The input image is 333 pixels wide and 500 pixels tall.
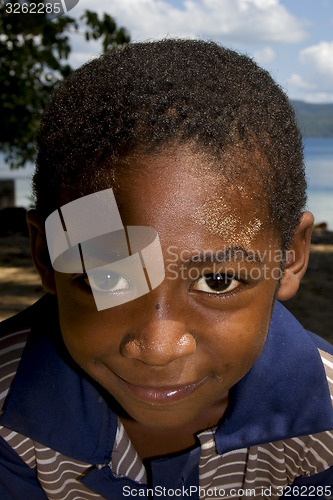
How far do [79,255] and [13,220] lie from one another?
532cm

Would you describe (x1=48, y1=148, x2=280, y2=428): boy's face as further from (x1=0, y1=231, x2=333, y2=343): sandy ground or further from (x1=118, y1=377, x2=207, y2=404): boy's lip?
(x1=0, y1=231, x2=333, y2=343): sandy ground

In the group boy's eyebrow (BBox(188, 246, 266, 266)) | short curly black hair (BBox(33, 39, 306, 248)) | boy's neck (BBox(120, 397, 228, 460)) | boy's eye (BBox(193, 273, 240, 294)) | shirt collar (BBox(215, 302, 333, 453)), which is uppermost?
short curly black hair (BBox(33, 39, 306, 248))

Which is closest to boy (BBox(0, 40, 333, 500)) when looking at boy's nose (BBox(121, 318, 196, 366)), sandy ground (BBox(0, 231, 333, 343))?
boy's nose (BBox(121, 318, 196, 366))

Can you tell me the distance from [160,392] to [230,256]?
1.04ft

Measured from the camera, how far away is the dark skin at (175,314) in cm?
106

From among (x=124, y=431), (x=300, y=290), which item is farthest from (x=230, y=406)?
(x=300, y=290)

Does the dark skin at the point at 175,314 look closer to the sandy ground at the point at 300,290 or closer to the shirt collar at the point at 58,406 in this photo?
the shirt collar at the point at 58,406

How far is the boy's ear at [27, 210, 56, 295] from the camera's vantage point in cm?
135

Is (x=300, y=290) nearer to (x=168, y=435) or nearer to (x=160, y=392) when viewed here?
(x=168, y=435)

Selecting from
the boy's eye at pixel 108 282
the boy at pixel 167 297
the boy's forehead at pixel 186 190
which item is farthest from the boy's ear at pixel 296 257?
the boy's eye at pixel 108 282

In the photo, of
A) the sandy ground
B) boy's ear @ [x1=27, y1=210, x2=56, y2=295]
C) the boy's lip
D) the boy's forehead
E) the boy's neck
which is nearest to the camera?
the boy's forehead

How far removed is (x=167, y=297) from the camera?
1094 millimetres

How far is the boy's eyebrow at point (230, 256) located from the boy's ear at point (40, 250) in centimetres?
42

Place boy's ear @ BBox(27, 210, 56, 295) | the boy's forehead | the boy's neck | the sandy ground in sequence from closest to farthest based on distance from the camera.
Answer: the boy's forehead → boy's ear @ BBox(27, 210, 56, 295) → the boy's neck → the sandy ground
